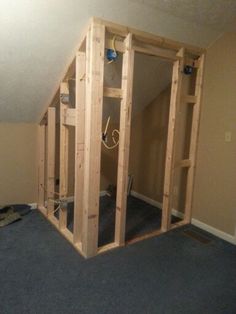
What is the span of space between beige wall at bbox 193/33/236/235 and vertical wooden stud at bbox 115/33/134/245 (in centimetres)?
108

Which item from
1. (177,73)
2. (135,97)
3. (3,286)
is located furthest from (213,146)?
(3,286)

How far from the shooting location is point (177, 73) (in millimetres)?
2676

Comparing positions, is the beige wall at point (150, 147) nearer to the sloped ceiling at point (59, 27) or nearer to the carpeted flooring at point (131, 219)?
the carpeted flooring at point (131, 219)

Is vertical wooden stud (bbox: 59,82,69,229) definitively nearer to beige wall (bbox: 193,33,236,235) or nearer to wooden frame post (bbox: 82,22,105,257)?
wooden frame post (bbox: 82,22,105,257)

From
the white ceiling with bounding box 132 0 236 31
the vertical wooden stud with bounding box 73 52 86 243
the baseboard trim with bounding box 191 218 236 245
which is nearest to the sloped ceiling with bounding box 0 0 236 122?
the white ceiling with bounding box 132 0 236 31

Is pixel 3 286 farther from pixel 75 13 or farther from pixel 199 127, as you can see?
pixel 199 127

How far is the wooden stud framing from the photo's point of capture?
2164 mm

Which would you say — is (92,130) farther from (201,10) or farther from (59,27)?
(201,10)

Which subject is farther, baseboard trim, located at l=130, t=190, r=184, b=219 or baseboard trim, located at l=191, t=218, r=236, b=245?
baseboard trim, located at l=130, t=190, r=184, b=219

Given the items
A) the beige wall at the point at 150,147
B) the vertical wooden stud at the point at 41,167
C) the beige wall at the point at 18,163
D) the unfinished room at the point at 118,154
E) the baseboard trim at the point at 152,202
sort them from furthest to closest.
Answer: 1. the beige wall at the point at 150,147
2. the baseboard trim at the point at 152,202
3. the vertical wooden stud at the point at 41,167
4. the beige wall at the point at 18,163
5. the unfinished room at the point at 118,154

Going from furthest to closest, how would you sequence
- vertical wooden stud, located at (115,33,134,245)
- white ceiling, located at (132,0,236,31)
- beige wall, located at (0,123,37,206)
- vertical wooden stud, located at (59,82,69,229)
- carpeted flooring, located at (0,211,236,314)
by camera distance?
beige wall, located at (0,123,37,206) → vertical wooden stud, located at (59,82,69,229) → vertical wooden stud, located at (115,33,134,245) → white ceiling, located at (132,0,236,31) → carpeted flooring, located at (0,211,236,314)

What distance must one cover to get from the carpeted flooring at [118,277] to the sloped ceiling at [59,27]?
1.61 m

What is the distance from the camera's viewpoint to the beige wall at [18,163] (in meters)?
3.21

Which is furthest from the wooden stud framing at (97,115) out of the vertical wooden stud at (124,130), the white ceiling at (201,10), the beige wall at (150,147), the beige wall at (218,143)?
the beige wall at (150,147)
